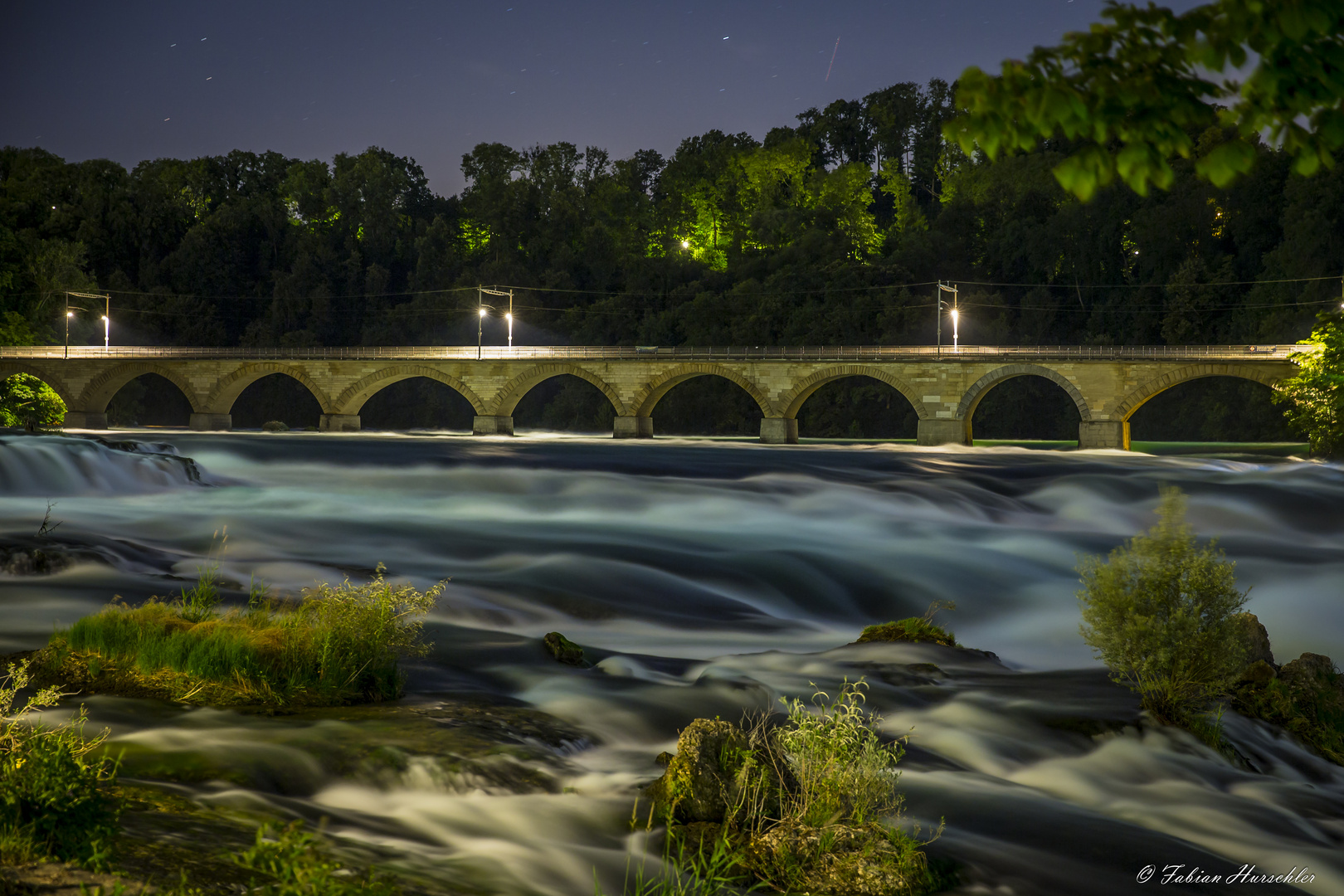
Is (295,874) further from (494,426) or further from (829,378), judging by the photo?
(494,426)

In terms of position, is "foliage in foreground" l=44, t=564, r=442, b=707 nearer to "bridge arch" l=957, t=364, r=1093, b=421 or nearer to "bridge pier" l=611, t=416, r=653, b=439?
"bridge arch" l=957, t=364, r=1093, b=421

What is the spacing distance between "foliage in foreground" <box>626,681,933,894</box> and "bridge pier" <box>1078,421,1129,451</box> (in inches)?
1845

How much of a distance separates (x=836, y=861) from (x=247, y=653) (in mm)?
4679

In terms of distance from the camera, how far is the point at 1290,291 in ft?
197

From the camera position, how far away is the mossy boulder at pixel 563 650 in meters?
9.54

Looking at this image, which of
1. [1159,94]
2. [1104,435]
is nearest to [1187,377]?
[1104,435]

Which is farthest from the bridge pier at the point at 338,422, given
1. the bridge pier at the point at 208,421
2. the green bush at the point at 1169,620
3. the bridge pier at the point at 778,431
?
the green bush at the point at 1169,620

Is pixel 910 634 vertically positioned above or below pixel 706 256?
below

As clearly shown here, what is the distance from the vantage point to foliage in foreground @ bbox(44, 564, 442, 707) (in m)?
7.48

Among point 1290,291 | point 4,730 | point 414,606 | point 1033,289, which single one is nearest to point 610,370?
point 1033,289

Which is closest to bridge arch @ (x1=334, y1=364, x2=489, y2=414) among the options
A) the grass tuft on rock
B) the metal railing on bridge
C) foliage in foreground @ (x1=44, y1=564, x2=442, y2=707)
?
the metal railing on bridge

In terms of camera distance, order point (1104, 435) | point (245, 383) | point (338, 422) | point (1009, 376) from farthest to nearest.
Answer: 1. point (245, 383)
2. point (338, 422)
3. point (1009, 376)
4. point (1104, 435)

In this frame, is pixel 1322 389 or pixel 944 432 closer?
pixel 1322 389

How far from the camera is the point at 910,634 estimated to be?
428 inches
